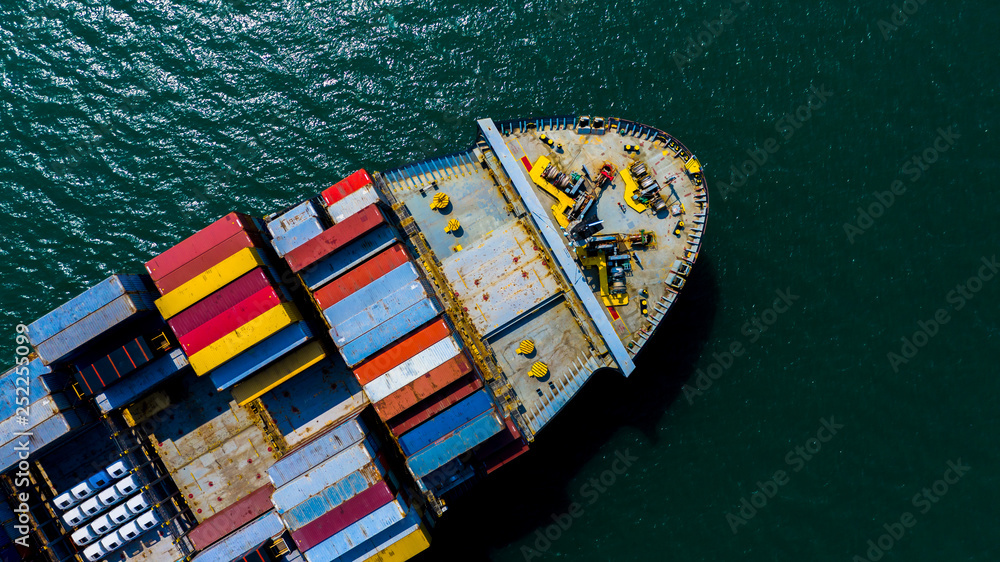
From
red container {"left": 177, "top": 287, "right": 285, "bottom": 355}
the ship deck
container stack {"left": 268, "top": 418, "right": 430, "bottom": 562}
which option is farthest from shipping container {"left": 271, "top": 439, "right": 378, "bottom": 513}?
the ship deck

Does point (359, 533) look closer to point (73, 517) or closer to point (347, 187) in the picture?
point (73, 517)

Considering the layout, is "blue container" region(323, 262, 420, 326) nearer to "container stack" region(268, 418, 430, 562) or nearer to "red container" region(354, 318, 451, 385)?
"red container" region(354, 318, 451, 385)

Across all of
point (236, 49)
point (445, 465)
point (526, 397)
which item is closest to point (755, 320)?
point (526, 397)

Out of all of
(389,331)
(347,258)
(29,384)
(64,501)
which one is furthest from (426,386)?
(64,501)

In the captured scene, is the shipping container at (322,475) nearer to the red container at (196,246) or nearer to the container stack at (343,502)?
the container stack at (343,502)

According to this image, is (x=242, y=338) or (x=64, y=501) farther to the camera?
(x=64, y=501)
